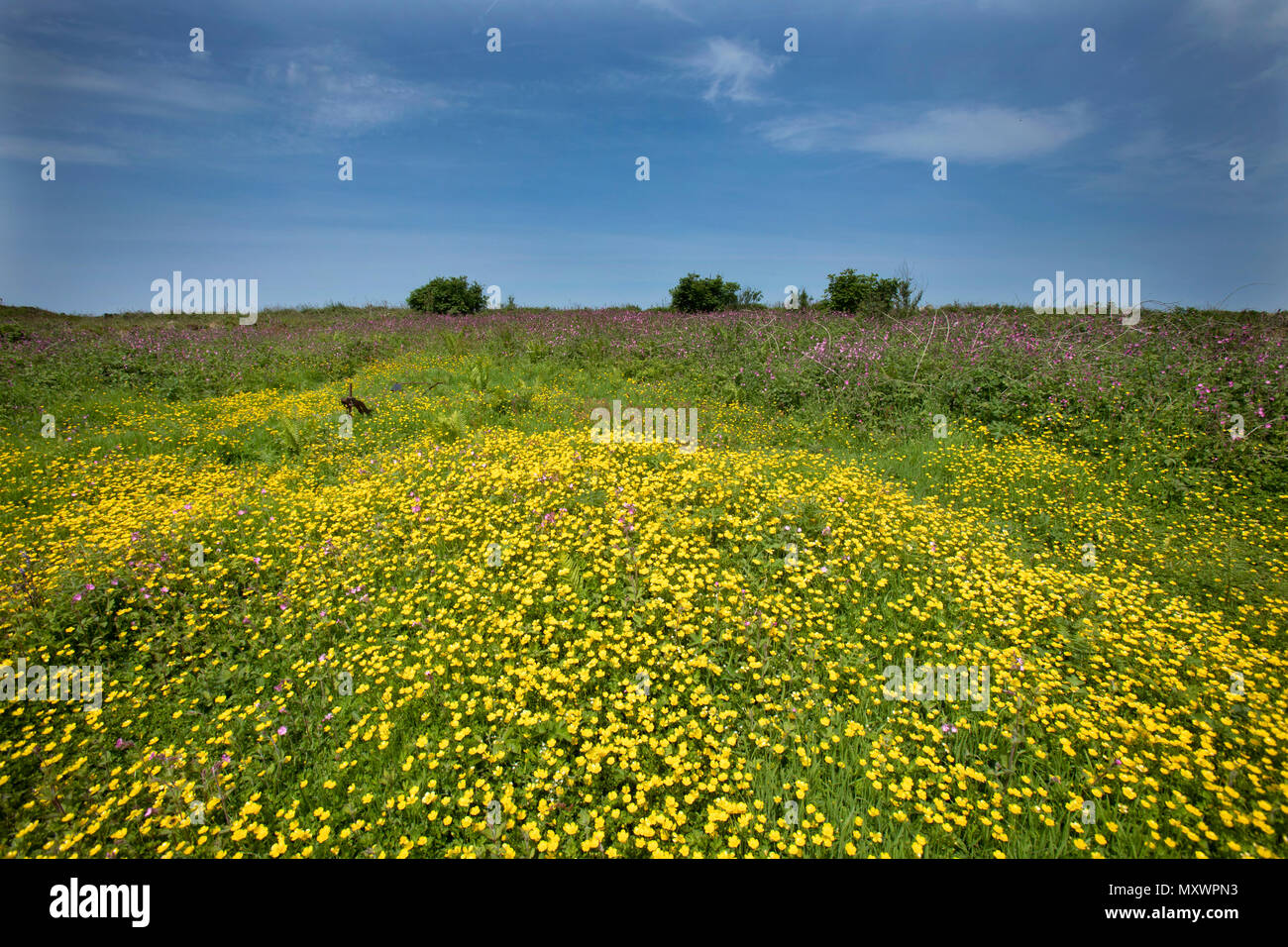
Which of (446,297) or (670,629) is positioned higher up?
(446,297)

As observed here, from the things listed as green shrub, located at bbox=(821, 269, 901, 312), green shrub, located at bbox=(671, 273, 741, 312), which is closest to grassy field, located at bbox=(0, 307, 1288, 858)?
green shrub, located at bbox=(821, 269, 901, 312)

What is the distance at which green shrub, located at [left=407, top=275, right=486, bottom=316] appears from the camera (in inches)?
1464

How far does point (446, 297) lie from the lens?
122ft

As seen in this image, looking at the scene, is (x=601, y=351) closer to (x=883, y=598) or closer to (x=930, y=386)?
(x=930, y=386)

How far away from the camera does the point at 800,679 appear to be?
162 inches

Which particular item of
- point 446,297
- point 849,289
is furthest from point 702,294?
point 446,297

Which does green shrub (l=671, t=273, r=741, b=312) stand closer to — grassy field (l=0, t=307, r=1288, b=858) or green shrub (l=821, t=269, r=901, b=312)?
green shrub (l=821, t=269, r=901, b=312)

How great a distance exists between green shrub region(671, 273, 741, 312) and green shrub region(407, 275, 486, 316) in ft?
47.6

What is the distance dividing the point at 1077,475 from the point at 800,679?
677 cm

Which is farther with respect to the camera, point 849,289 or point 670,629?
point 849,289

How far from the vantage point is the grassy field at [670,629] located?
10.3ft

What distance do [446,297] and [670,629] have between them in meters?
38.0

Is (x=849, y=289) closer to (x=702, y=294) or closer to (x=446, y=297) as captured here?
(x=702, y=294)
